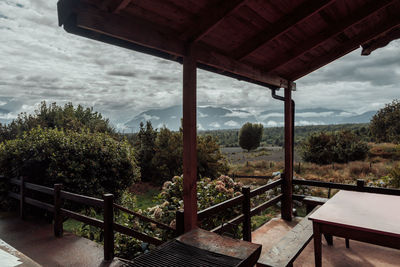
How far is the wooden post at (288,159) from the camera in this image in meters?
4.45

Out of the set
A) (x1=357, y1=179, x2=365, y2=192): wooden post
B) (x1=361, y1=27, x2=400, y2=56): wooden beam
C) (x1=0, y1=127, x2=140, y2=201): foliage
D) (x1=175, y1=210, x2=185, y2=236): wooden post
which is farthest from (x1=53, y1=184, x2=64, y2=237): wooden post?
(x1=361, y1=27, x2=400, y2=56): wooden beam

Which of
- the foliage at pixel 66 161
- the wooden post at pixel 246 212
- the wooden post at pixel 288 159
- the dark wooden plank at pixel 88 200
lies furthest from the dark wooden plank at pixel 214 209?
the foliage at pixel 66 161

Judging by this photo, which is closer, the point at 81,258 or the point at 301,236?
the point at 301,236

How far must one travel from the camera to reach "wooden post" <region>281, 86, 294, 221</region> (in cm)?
445

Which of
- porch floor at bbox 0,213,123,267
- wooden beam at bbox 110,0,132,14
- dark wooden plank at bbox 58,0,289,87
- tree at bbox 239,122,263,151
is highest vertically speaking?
wooden beam at bbox 110,0,132,14

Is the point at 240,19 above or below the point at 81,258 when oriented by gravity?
above

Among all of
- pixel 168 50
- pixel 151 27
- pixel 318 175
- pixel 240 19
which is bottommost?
pixel 318 175

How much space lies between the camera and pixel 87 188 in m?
5.41

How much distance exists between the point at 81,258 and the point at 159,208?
134cm

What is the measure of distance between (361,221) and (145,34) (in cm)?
261

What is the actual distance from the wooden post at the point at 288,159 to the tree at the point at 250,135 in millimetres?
24259

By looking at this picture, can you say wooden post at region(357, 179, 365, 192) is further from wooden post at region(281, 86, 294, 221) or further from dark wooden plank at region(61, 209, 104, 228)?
dark wooden plank at region(61, 209, 104, 228)

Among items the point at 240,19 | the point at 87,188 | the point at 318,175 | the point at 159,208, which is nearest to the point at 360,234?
the point at 240,19

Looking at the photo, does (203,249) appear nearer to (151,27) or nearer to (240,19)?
(151,27)
